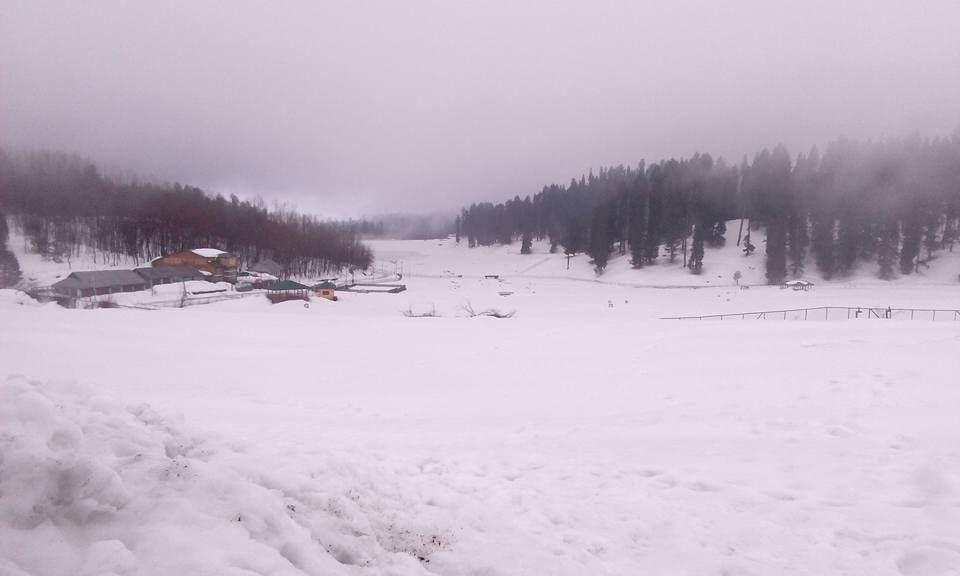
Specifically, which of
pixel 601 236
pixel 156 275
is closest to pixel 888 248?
pixel 601 236

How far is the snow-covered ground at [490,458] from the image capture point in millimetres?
3041

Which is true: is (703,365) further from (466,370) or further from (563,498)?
(563,498)

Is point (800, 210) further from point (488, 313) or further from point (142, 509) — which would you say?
point (142, 509)

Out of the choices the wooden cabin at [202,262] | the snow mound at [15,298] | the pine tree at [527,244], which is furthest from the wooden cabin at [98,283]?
the pine tree at [527,244]

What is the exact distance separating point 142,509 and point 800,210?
76022 mm

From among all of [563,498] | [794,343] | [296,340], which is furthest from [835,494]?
[296,340]

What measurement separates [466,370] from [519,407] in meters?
A: 4.47

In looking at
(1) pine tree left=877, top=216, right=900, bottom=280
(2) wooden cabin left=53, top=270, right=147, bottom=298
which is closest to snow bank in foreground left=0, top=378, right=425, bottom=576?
(2) wooden cabin left=53, top=270, right=147, bottom=298

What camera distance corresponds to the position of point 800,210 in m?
63.2

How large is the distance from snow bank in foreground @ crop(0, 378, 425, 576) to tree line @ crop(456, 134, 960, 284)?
66390 mm

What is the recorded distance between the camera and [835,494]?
5.24m

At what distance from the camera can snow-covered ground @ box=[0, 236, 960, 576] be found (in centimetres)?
304

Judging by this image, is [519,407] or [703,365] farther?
[703,365]

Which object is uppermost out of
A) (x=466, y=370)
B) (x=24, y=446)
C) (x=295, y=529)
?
(x=24, y=446)
